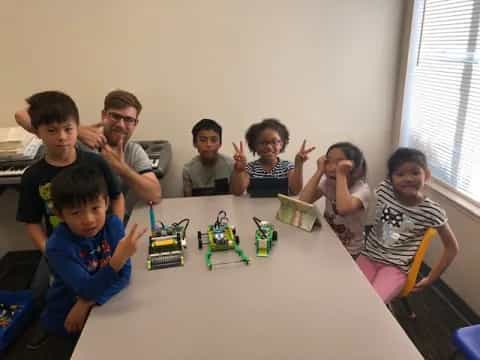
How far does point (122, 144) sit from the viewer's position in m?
1.89

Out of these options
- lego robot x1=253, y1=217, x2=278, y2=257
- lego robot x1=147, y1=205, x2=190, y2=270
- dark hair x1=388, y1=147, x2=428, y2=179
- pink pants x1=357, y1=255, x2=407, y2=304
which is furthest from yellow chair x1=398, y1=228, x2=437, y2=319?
lego robot x1=147, y1=205, x2=190, y2=270

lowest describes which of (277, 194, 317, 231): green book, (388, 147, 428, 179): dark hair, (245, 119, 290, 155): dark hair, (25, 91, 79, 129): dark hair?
(277, 194, 317, 231): green book

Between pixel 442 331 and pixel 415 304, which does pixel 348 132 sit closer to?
pixel 415 304

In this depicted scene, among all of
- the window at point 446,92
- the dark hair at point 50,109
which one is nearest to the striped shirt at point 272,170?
the dark hair at point 50,109

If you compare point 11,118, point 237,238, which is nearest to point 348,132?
point 237,238

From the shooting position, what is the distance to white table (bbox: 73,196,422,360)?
959 mm

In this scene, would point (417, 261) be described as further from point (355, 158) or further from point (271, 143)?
point (271, 143)

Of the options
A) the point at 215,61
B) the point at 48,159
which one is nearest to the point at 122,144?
the point at 48,159

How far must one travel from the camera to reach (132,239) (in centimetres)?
115

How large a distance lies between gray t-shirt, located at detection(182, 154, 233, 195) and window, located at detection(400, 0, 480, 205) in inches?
52.5

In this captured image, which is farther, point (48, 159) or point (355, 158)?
point (355, 158)

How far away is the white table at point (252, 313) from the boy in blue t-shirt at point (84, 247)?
0.21 feet

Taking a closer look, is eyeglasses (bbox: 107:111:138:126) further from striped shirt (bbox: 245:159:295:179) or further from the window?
the window

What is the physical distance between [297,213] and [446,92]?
1.38 metres
